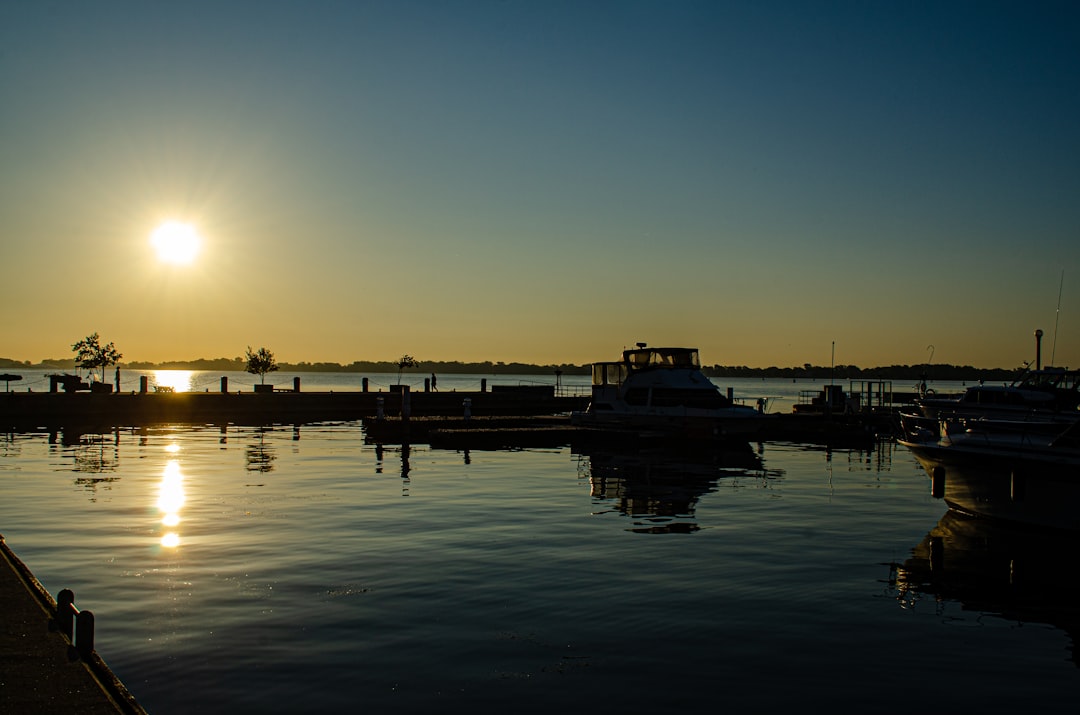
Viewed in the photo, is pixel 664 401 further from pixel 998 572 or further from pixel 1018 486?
pixel 998 572

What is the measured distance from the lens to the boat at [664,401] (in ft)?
131

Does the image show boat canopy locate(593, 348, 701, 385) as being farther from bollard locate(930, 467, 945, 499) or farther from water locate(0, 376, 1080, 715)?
bollard locate(930, 467, 945, 499)

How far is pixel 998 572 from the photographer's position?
15.6 m

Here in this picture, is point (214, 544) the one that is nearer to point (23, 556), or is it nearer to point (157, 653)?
point (23, 556)

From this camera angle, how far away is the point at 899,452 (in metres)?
40.5

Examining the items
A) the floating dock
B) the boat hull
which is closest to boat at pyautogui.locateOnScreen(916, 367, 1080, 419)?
the boat hull

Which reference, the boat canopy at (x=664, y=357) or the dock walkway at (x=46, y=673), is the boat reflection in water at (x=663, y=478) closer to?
the boat canopy at (x=664, y=357)

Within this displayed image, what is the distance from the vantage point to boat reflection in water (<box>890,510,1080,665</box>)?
42.9 ft

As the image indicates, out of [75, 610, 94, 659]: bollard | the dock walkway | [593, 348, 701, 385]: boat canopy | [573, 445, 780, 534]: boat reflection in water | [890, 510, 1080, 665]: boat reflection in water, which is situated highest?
[593, 348, 701, 385]: boat canopy

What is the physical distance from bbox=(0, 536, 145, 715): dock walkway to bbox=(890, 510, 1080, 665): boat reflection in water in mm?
10373

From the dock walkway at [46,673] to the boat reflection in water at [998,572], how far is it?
10373 mm

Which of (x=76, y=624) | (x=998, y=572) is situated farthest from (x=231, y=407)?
(x=76, y=624)

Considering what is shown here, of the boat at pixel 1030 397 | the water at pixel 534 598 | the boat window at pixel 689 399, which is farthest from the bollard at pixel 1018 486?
the boat window at pixel 689 399

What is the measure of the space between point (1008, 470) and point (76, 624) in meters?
18.2
